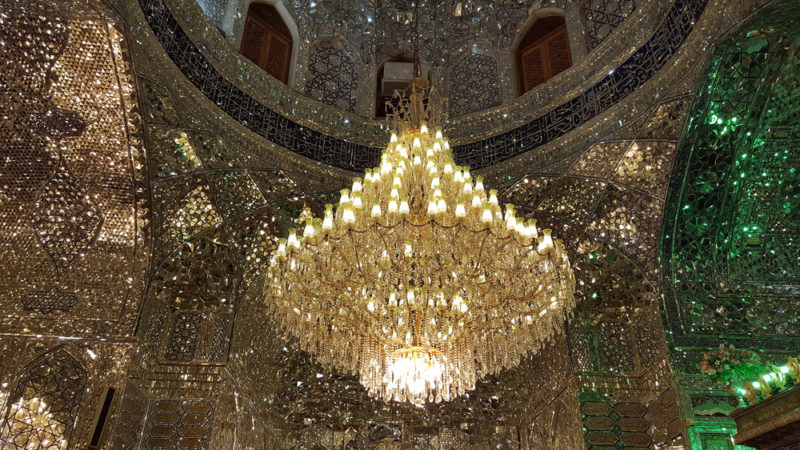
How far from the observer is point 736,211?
4.72 m

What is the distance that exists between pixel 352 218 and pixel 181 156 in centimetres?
194

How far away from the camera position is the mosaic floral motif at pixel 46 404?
4.30m

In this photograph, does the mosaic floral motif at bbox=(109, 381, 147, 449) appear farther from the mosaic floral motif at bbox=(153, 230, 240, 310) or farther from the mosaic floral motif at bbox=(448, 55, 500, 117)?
the mosaic floral motif at bbox=(448, 55, 500, 117)

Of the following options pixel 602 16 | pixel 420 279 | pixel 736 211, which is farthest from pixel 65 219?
pixel 736 211

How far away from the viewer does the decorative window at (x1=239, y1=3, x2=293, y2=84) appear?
561cm

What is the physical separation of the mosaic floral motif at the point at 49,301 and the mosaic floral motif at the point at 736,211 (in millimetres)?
4999

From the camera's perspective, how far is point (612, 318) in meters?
5.35

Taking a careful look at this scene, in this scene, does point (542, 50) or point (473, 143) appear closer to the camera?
point (473, 143)

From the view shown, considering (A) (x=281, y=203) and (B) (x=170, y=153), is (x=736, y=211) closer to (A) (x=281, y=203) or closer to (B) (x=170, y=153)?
(A) (x=281, y=203)

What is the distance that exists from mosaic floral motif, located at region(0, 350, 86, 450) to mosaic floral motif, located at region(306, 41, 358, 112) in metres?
3.22

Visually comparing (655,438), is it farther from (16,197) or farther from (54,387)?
(16,197)

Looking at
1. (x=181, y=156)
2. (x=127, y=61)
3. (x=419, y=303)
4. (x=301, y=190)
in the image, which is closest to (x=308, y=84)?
(x=301, y=190)

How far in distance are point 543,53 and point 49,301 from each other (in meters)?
5.13

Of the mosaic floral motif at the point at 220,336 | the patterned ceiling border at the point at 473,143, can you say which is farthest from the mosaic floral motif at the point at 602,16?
the mosaic floral motif at the point at 220,336
